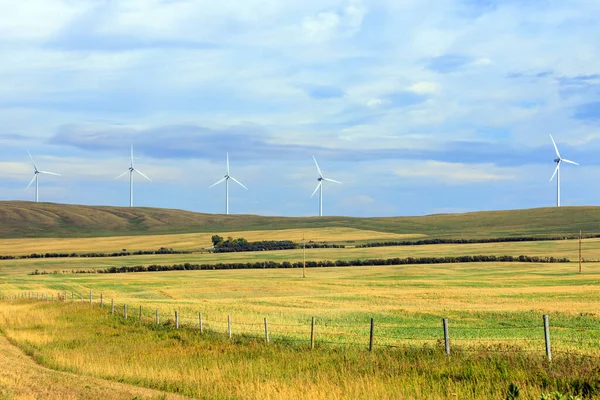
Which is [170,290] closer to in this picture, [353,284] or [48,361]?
[353,284]

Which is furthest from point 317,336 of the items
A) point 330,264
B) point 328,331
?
point 330,264

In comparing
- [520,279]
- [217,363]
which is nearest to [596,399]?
[217,363]

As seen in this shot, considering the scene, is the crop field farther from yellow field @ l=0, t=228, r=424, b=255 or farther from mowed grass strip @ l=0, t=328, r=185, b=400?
mowed grass strip @ l=0, t=328, r=185, b=400

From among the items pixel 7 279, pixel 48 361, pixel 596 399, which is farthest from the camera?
pixel 7 279

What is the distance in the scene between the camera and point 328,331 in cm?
3092

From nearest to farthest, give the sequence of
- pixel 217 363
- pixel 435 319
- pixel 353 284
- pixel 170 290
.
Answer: pixel 217 363, pixel 435 319, pixel 170 290, pixel 353 284

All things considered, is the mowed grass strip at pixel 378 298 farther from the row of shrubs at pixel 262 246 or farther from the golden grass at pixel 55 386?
the row of shrubs at pixel 262 246

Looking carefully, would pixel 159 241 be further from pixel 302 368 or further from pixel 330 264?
pixel 302 368

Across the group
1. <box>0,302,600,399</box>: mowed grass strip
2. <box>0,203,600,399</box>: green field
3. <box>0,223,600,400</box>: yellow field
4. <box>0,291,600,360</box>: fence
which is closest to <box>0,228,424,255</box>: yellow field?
<box>0,203,600,399</box>: green field

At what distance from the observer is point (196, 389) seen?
17422 mm

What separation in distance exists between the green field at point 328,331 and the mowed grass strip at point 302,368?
51 millimetres

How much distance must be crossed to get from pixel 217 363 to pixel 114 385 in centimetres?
339

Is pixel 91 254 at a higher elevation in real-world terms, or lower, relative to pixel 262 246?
lower

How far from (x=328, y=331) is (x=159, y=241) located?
437 ft
